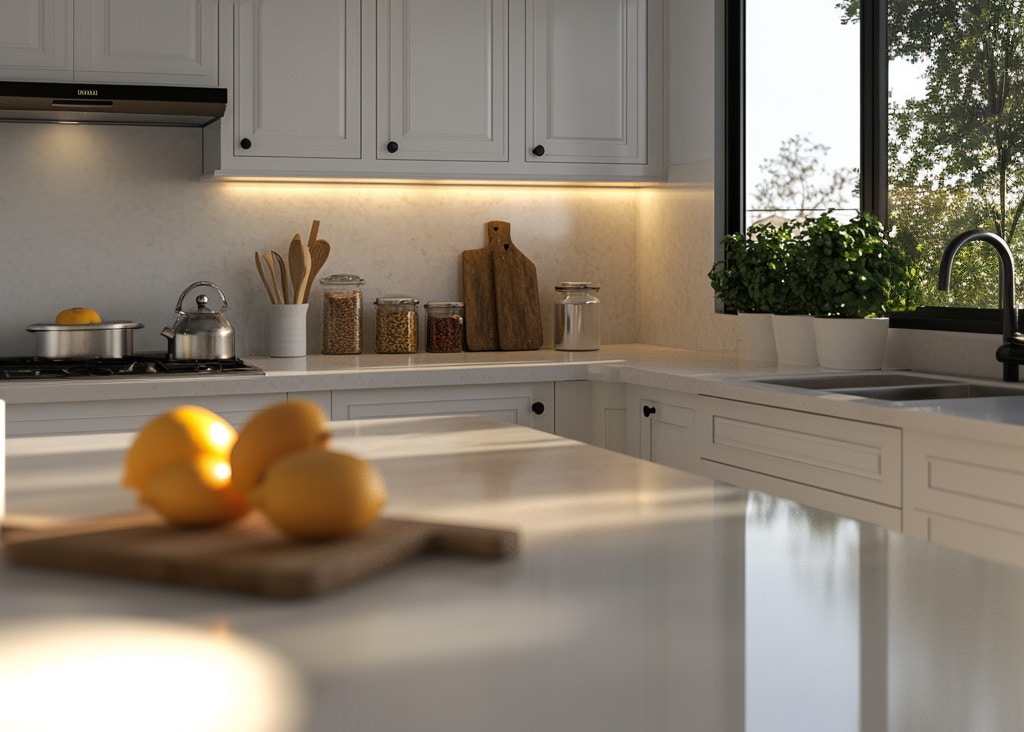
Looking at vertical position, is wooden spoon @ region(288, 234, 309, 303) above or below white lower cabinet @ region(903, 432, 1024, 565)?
above

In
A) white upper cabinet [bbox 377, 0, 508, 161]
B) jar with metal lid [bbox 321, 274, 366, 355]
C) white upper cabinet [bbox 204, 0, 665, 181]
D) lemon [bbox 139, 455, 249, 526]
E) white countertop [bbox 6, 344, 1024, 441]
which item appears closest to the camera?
lemon [bbox 139, 455, 249, 526]

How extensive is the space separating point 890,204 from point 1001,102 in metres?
0.46

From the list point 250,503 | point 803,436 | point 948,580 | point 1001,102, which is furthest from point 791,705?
point 1001,102

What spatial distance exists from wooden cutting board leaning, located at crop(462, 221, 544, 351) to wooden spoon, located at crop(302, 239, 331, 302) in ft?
1.68

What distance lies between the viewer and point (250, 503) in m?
0.94

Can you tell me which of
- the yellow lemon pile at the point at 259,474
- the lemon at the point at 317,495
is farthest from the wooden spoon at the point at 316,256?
the lemon at the point at 317,495

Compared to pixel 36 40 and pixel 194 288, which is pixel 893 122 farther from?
pixel 36 40

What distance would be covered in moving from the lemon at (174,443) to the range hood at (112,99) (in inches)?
97.4

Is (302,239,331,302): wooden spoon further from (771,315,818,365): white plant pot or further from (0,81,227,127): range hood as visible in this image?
(771,315,818,365): white plant pot

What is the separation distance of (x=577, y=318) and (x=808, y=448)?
1442mm

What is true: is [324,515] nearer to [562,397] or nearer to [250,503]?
[250,503]

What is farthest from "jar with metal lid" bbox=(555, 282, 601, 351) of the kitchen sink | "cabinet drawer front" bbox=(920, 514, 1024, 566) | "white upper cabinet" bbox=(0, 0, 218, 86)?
"cabinet drawer front" bbox=(920, 514, 1024, 566)

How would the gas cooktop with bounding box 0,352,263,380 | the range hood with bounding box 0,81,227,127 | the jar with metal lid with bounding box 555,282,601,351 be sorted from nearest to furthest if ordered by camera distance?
1. the gas cooktop with bounding box 0,352,263,380
2. the range hood with bounding box 0,81,227,127
3. the jar with metal lid with bounding box 555,282,601,351

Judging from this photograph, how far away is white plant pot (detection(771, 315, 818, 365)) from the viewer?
10.8 feet
